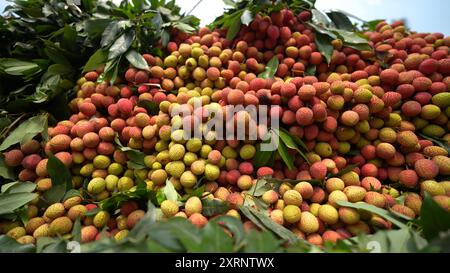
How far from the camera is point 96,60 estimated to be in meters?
1.33

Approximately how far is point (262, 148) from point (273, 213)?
258 mm

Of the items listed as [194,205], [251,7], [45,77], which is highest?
[251,7]

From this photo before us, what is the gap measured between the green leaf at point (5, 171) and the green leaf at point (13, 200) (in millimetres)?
189

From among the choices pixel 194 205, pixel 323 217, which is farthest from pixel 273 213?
pixel 194 205

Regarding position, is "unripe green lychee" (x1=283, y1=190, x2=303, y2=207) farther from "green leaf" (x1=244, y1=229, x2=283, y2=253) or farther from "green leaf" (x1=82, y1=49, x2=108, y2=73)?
"green leaf" (x1=82, y1=49, x2=108, y2=73)

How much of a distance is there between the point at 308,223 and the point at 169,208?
466mm

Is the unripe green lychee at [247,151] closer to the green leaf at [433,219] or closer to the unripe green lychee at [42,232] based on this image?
the green leaf at [433,219]

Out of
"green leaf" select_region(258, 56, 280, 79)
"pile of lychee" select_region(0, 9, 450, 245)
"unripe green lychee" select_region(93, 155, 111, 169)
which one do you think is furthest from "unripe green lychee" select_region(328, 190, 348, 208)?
"unripe green lychee" select_region(93, 155, 111, 169)

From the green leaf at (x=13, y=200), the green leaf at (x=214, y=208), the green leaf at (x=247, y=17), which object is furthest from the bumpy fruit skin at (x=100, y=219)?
the green leaf at (x=247, y=17)

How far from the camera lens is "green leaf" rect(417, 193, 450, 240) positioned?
62 centimetres

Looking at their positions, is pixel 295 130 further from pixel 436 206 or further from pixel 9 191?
pixel 9 191

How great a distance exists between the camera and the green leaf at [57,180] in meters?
1.00

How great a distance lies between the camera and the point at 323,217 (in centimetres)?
84

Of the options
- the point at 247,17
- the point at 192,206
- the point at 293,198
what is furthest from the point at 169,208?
the point at 247,17
